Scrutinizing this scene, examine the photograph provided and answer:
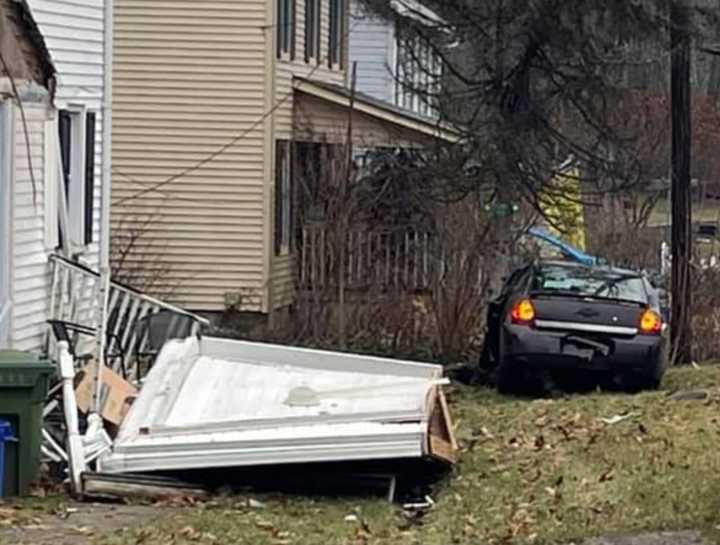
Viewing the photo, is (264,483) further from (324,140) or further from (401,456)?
(324,140)

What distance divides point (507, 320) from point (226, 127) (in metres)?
8.82

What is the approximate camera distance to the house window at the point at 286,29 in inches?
990

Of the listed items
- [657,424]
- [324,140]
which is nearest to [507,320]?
[657,424]

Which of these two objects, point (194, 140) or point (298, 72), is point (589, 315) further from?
point (298, 72)

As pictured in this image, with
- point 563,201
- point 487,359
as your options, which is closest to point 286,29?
point 563,201

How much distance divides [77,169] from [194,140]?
7.12 metres

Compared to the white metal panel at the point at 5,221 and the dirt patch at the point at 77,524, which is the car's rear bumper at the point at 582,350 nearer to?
the white metal panel at the point at 5,221

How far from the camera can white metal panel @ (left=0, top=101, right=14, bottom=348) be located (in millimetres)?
14680

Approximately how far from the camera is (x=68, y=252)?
1683 cm

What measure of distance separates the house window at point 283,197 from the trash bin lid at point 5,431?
14076mm

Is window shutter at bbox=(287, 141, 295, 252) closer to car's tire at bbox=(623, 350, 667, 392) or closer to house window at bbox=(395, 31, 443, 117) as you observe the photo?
house window at bbox=(395, 31, 443, 117)

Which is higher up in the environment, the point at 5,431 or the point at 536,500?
the point at 5,431

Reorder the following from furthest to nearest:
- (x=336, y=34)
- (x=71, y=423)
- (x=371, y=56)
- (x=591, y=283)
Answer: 1. (x=371, y=56)
2. (x=336, y=34)
3. (x=591, y=283)
4. (x=71, y=423)

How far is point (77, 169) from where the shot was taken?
58.1 ft
